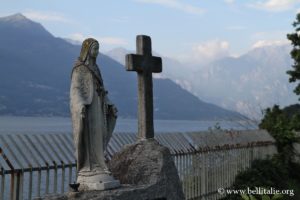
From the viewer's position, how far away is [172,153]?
407 inches

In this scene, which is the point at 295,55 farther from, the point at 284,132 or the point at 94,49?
the point at 94,49

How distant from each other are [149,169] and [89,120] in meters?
1.38

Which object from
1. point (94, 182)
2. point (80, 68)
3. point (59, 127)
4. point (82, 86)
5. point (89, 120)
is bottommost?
point (94, 182)

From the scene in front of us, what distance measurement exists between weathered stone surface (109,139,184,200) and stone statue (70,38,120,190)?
74 cm

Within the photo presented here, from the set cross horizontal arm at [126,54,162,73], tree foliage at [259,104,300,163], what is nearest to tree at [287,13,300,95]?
tree foliage at [259,104,300,163]

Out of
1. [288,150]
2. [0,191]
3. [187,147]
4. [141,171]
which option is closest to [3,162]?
[0,191]

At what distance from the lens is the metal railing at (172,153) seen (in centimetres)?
673

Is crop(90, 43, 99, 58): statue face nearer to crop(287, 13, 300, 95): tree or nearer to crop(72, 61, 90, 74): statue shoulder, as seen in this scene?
crop(72, 61, 90, 74): statue shoulder

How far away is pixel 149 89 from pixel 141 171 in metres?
1.76

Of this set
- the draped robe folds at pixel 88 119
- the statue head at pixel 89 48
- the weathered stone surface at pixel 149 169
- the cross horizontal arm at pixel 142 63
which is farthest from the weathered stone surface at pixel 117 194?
the cross horizontal arm at pixel 142 63

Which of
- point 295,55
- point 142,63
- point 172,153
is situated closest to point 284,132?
point 295,55

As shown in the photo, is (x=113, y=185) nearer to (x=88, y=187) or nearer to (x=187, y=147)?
(x=88, y=187)

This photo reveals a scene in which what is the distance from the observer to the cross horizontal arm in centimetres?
848

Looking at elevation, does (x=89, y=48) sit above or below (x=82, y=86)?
above
